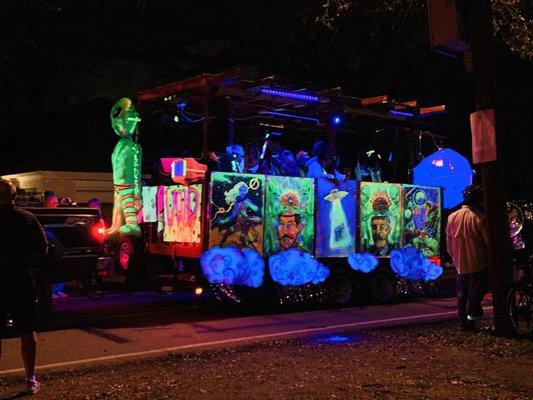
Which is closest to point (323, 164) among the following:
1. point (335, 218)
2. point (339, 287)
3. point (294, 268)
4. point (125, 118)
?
point (335, 218)

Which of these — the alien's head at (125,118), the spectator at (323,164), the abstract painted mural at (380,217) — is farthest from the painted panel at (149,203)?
the abstract painted mural at (380,217)

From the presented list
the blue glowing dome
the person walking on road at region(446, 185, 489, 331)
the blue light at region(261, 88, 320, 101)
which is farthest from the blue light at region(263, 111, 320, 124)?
the person walking on road at region(446, 185, 489, 331)

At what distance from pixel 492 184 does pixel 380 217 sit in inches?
166

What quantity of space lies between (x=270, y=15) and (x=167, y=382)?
11588 millimetres

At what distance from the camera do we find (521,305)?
26.4 feet

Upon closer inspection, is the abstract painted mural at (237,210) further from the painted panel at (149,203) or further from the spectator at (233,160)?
the painted panel at (149,203)

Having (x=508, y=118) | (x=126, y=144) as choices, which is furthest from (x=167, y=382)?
(x=508, y=118)

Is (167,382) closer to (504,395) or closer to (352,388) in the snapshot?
(352,388)

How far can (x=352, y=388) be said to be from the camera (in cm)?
590

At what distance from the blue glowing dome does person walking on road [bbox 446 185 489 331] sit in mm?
3811

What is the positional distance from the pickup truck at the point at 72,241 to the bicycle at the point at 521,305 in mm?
5803

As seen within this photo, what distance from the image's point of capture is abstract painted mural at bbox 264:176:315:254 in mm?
10977

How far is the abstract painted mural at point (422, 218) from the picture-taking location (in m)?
12.8

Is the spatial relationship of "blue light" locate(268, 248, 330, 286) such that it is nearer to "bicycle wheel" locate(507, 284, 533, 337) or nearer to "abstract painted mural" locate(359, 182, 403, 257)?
"abstract painted mural" locate(359, 182, 403, 257)
